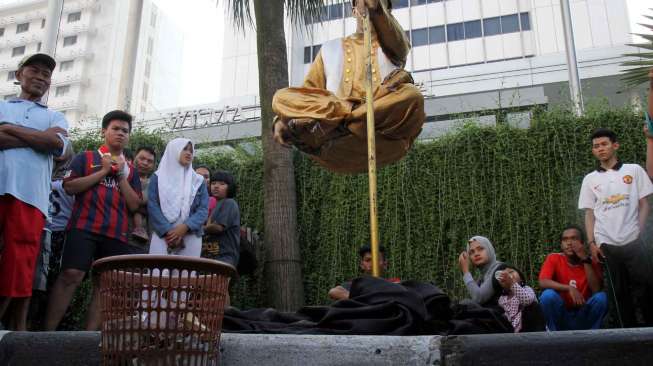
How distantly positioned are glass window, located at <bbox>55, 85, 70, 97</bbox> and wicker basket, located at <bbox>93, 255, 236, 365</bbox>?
57.4 metres

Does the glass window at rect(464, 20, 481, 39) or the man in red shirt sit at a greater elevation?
the glass window at rect(464, 20, 481, 39)

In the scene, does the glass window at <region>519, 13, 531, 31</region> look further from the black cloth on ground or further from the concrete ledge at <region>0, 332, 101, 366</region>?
the concrete ledge at <region>0, 332, 101, 366</region>

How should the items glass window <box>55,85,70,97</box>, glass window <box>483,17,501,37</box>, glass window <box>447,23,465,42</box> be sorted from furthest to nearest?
glass window <box>55,85,70,97</box> < glass window <box>447,23,465,42</box> < glass window <box>483,17,501,37</box>

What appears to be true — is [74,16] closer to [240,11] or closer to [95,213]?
A: [240,11]

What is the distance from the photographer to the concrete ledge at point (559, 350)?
86.4 inches

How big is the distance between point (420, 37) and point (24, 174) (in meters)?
28.6

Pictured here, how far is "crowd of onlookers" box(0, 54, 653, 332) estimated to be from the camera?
397 cm

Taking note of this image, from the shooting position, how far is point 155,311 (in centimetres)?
217

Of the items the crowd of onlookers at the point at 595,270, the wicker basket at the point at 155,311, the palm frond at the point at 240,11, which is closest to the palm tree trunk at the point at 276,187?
the palm frond at the point at 240,11

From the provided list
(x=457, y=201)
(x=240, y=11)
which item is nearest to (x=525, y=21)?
(x=240, y=11)

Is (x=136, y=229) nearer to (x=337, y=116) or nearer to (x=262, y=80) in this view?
(x=337, y=116)

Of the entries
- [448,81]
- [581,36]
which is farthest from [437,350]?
[581,36]

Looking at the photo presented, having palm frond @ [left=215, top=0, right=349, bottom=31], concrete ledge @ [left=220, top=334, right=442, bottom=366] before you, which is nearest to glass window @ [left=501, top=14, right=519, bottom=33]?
palm frond @ [left=215, top=0, right=349, bottom=31]

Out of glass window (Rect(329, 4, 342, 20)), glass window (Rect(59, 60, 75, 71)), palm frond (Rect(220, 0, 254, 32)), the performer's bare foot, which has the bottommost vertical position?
the performer's bare foot
